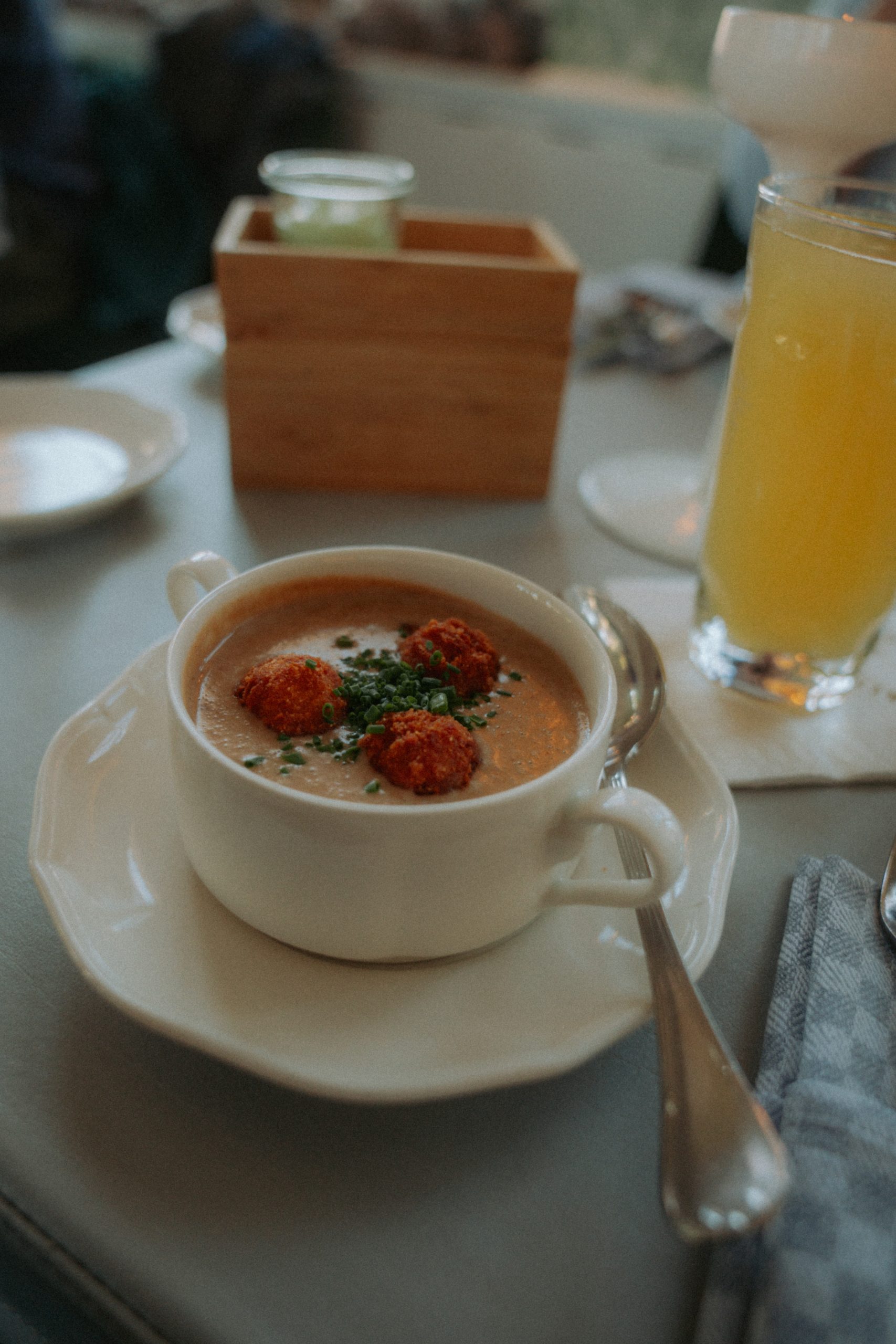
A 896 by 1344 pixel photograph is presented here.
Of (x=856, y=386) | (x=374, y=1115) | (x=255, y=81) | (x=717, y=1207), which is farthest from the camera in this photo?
(x=255, y=81)

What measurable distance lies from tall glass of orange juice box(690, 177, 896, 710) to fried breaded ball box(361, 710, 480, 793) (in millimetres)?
421

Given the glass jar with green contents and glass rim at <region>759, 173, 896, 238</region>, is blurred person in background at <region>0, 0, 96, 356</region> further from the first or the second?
glass rim at <region>759, 173, 896, 238</region>

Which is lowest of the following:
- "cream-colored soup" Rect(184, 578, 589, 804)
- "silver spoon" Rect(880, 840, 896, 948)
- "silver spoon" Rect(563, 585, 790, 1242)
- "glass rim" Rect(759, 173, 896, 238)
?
"silver spoon" Rect(880, 840, 896, 948)

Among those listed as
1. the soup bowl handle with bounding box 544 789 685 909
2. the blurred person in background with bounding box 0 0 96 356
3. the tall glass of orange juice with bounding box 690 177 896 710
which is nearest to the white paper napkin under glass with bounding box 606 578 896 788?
the tall glass of orange juice with bounding box 690 177 896 710

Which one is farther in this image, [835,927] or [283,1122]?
[835,927]

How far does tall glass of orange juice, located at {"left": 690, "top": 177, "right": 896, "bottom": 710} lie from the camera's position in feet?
2.57

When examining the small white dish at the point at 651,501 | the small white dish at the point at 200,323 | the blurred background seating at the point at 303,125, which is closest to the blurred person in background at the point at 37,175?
the blurred background seating at the point at 303,125

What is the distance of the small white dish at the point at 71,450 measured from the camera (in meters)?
1.07

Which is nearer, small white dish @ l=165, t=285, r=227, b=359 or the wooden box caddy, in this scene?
the wooden box caddy

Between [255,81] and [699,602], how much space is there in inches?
154

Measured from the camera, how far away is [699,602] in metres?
1.00

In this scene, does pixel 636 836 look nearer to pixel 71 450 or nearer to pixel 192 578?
pixel 192 578

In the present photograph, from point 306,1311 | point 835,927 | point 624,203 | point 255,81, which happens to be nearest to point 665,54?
point 624,203

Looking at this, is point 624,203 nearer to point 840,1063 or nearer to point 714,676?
point 714,676
